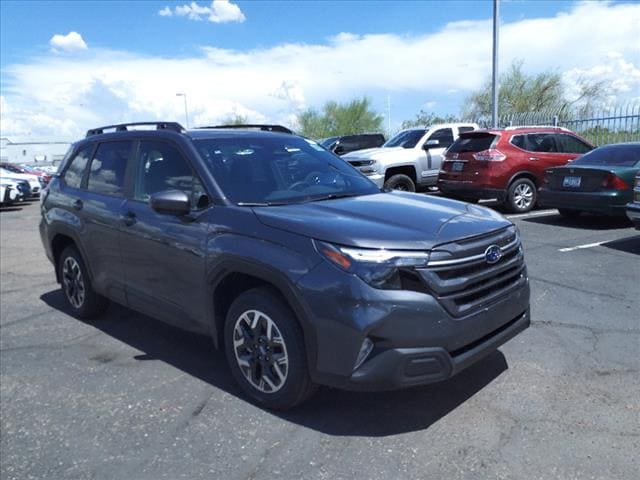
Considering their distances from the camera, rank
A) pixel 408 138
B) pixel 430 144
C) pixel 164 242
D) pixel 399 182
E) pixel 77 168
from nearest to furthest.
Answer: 1. pixel 164 242
2. pixel 77 168
3. pixel 399 182
4. pixel 430 144
5. pixel 408 138

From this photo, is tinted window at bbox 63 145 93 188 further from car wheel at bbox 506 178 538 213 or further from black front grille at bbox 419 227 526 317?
car wheel at bbox 506 178 538 213

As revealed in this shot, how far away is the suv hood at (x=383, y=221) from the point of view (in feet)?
10.6

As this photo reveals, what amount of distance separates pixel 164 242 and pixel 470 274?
220 centimetres

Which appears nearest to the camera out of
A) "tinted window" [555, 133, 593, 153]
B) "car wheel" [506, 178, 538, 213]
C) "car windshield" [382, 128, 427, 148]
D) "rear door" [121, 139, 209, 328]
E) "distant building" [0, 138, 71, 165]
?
"rear door" [121, 139, 209, 328]

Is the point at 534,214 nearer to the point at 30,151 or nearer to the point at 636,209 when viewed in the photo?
the point at 636,209

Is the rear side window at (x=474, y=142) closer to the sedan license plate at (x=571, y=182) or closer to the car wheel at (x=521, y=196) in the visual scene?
the car wheel at (x=521, y=196)

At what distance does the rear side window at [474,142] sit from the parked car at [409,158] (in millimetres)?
1487

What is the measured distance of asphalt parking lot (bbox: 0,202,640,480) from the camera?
3074 mm

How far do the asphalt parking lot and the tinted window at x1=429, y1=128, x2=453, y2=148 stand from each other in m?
9.20

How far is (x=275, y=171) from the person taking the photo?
4.39 metres

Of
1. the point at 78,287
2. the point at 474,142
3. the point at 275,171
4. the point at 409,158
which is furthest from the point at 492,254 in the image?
the point at 409,158

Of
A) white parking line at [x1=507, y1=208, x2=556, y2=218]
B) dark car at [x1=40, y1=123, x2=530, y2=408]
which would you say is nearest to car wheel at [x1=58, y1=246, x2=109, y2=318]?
dark car at [x1=40, y1=123, x2=530, y2=408]

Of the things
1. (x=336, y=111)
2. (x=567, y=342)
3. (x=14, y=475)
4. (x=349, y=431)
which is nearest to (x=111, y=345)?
(x=14, y=475)

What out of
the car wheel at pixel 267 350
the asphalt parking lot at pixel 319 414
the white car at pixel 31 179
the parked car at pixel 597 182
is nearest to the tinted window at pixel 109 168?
the asphalt parking lot at pixel 319 414
